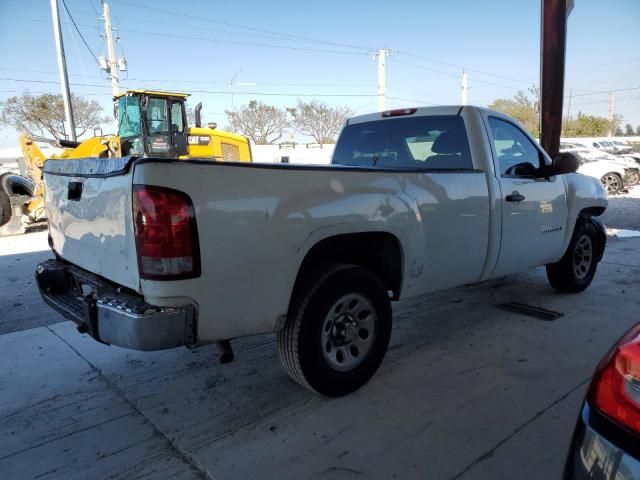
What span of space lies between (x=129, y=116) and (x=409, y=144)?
39.7ft

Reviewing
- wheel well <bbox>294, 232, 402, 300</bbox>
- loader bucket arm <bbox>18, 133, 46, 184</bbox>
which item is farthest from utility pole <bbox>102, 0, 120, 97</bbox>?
wheel well <bbox>294, 232, 402, 300</bbox>

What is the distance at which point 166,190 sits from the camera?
2232 millimetres

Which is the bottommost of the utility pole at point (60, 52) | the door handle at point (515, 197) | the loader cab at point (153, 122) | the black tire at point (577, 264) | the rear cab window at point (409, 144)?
the black tire at point (577, 264)

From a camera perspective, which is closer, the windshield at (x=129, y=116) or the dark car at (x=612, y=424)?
the dark car at (x=612, y=424)

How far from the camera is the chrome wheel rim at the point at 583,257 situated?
Result: 5.25 meters

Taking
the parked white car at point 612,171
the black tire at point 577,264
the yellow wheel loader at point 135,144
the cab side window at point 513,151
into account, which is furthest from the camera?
the parked white car at point 612,171

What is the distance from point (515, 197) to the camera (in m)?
4.05

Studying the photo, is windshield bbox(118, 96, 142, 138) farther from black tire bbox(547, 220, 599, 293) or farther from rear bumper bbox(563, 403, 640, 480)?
rear bumper bbox(563, 403, 640, 480)

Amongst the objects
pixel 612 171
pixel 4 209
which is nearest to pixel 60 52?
pixel 4 209

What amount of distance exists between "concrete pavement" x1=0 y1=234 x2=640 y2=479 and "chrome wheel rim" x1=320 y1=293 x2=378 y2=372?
0.27m

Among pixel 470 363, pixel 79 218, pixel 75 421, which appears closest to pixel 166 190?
pixel 79 218

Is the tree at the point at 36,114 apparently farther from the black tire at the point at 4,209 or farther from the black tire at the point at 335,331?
the black tire at the point at 335,331

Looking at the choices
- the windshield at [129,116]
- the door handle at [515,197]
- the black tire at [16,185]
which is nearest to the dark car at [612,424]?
the door handle at [515,197]

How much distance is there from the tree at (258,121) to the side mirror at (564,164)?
54.8 metres
